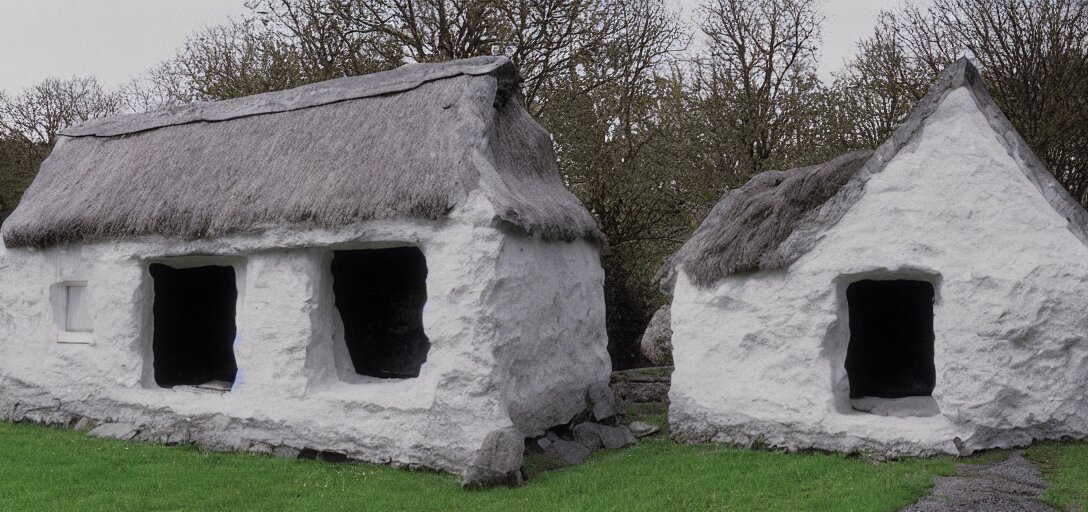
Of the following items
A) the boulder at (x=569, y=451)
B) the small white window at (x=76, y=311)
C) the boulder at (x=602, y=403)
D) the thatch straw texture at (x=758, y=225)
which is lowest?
the boulder at (x=569, y=451)

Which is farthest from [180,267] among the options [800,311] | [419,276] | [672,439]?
[800,311]

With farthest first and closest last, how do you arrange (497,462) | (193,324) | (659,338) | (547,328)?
(659,338), (193,324), (547,328), (497,462)

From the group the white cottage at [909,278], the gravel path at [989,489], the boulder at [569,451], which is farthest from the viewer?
the boulder at [569,451]

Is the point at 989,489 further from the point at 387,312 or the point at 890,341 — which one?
the point at 387,312

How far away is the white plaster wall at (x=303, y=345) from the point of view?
27.5 feet

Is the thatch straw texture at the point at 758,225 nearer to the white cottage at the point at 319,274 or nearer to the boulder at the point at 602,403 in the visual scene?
the white cottage at the point at 319,274

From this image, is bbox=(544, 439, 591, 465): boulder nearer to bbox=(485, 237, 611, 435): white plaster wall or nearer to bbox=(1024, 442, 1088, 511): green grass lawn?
bbox=(485, 237, 611, 435): white plaster wall

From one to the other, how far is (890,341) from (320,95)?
7478 millimetres

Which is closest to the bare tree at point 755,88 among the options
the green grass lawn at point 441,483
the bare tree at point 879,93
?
the bare tree at point 879,93

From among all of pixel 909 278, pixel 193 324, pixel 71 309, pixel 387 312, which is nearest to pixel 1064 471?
pixel 909 278

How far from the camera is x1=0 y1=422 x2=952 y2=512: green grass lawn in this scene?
696cm

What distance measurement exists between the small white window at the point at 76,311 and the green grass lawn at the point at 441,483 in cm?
212

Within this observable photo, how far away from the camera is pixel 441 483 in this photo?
8.02 m

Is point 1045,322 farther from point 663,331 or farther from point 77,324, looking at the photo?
point 77,324
